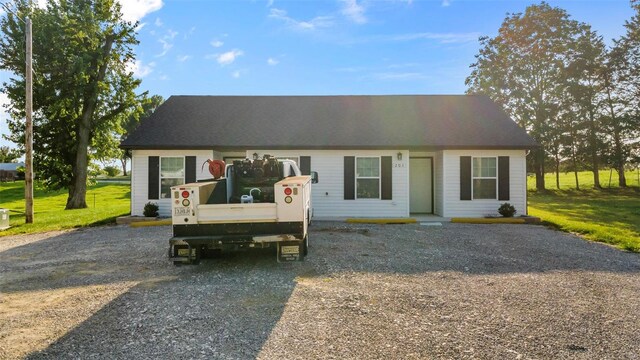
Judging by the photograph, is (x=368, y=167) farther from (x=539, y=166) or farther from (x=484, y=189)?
(x=539, y=166)

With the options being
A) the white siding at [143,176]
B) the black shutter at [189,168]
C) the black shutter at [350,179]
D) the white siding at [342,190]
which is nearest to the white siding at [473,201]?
the white siding at [342,190]

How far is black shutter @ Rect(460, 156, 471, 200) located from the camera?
1463 cm

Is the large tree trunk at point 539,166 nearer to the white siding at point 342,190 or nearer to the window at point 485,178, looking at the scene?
the window at point 485,178

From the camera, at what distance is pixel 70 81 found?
2008cm

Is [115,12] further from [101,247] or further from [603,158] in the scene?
[603,158]

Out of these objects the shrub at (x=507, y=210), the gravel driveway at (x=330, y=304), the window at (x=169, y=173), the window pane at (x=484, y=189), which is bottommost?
the gravel driveway at (x=330, y=304)

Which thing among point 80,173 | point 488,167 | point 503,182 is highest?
point 80,173

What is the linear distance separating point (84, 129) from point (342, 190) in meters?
15.7

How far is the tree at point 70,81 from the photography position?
65.6 ft

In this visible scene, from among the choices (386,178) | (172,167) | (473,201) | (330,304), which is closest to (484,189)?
(473,201)

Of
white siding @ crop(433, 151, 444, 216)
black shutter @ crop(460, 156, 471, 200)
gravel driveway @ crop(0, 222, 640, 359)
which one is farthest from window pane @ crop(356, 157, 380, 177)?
gravel driveway @ crop(0, 222, 640, 359)

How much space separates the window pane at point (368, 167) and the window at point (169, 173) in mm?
6936

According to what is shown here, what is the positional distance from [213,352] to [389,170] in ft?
38.5

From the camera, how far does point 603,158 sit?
102 ft
